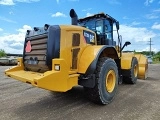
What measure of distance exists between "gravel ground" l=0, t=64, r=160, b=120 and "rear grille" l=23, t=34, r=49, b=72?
90 cm

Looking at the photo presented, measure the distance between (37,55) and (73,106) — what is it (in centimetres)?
146

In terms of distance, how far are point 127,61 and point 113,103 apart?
252 cm

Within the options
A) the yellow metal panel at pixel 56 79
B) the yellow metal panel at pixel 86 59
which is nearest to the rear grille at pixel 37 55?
the yellow metal panel at pixel 56 79

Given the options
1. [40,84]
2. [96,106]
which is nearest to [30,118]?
[40,84]

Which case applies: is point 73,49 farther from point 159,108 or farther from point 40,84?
point 159,108

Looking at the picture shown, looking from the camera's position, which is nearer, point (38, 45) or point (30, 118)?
point (30, 118)

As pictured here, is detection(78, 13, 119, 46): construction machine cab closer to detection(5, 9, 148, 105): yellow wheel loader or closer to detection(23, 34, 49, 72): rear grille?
detection(5, 9, 148, 105): yellow wheel loader

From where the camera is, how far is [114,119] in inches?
155

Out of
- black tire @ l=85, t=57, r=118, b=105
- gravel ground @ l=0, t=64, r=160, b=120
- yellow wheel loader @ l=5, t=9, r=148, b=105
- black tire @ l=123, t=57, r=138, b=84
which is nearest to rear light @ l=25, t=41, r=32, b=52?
yellow wheel loader @ l=5, t=9, r=148, b=105

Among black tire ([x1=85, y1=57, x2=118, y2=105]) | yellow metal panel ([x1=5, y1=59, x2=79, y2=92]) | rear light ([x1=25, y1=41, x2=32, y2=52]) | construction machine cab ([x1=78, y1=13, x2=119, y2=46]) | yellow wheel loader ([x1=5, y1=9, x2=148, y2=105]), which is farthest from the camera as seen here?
construction machine cab ([x1=78, y1=13, x2=119, y2=46])

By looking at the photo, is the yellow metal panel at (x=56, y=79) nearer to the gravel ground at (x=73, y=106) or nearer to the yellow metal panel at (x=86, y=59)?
the yellow metal panel at (x=86, y=59)

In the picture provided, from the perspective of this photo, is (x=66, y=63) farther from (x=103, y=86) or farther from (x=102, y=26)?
(x=102, y=26)

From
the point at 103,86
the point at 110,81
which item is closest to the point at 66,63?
the point at 103,86

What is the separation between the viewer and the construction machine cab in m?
6.23
